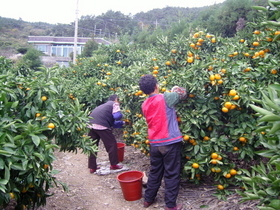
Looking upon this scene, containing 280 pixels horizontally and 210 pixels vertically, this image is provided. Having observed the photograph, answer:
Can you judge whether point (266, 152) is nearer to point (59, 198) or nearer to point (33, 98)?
point (33, 98)

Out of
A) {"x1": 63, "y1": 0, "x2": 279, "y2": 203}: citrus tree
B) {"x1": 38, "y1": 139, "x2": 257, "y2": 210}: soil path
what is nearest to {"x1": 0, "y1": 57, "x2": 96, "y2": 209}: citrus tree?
{"x1": 38, "y1": 139, "x2": 257, "y2": 210}: soil path

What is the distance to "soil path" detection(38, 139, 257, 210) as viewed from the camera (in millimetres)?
3004

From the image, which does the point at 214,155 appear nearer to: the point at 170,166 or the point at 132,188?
the point at 170,166

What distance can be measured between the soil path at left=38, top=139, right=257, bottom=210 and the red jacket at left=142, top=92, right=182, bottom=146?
2.66ft

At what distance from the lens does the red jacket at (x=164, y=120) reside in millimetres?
2912

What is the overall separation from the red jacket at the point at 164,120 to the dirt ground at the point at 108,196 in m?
0.81

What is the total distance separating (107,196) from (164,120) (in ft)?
4.89

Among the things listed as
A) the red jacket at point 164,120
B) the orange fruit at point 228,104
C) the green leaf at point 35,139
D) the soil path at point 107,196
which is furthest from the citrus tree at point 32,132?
the orange fruit at point 228,104

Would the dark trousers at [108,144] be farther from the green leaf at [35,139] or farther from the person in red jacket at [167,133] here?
the green leaf at [35,139]

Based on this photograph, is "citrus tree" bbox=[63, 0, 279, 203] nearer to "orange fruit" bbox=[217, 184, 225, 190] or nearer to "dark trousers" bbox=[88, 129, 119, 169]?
"orange fruit" bbox=[217, 184, 225, 190]

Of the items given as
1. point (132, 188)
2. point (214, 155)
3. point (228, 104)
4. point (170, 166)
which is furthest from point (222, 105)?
point (132, 188)

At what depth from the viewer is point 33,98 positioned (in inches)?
99.1

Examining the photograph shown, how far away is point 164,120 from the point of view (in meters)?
2.93

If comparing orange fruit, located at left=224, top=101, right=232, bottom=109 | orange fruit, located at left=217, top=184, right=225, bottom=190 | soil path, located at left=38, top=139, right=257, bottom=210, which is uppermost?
orange fruit, located at left=224, top=101, right=232, bottom=109
